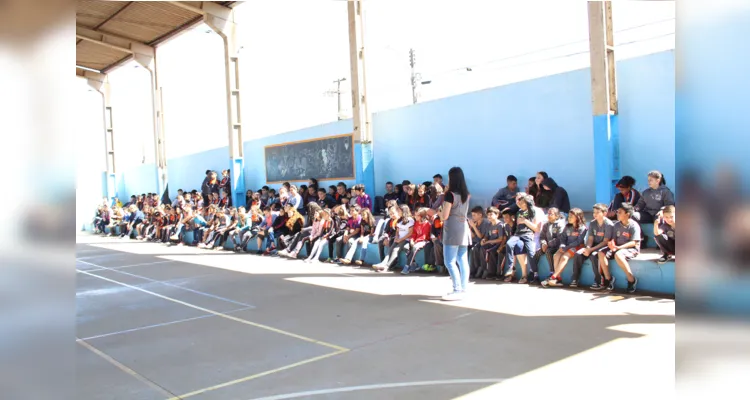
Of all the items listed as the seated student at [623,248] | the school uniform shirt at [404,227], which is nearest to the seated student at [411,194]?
the school uniform shirt at [404,227]

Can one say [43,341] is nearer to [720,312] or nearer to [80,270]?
[720,312]

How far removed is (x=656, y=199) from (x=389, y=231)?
4377 mm

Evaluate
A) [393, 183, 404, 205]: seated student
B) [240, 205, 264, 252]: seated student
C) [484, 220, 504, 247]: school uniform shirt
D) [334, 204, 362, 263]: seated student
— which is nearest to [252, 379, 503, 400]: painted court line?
[484, 220, 504, 247]: school uniform shirt

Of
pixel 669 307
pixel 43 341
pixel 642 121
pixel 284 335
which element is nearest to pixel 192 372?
pixel 284 335

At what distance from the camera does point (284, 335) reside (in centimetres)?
526

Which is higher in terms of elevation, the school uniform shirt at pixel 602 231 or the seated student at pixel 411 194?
the seated student at pixel 411 194

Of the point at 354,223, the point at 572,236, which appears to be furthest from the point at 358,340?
the point at 354,223

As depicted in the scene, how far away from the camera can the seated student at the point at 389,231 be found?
31.4 feet

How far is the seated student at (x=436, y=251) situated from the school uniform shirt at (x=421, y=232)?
8 centimetres

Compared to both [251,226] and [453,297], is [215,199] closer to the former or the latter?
[251,226]

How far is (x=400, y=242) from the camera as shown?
916 cm

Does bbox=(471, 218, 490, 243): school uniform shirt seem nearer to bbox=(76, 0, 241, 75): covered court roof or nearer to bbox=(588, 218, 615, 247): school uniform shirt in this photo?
bbox=(588, 218, 615, 247): school uniform shirt

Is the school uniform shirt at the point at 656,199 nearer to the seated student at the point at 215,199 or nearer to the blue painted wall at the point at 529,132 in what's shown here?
the blue painted wall at the point at 529,132

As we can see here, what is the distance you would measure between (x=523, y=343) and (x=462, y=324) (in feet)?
2.68
